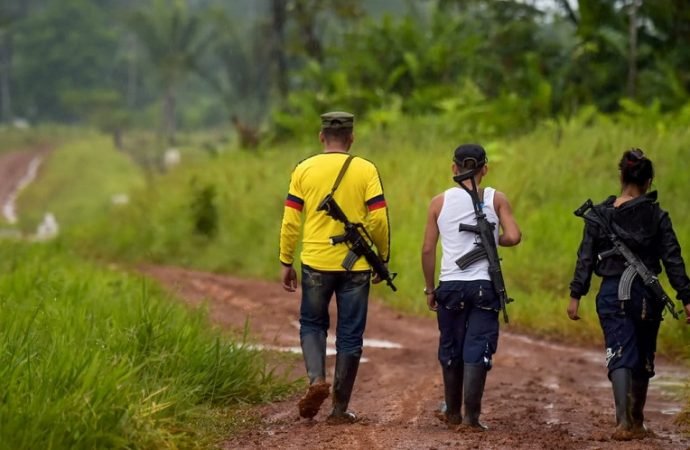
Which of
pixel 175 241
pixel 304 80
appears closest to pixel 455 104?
pixel 175 241

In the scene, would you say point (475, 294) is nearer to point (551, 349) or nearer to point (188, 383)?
point (188, 383)

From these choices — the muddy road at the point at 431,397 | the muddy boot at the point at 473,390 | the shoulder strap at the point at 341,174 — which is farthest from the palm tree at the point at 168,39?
the muddy boot at the point at 473,390

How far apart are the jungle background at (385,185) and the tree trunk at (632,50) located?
0.18 feet

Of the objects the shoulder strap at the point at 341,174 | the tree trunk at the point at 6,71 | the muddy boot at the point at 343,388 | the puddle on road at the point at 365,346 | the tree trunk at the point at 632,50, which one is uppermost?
the tree trunk at the point at 6,71

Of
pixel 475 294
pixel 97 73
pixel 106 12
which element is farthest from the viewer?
pixel 106 12

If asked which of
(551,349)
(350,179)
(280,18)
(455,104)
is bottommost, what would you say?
(551,349)

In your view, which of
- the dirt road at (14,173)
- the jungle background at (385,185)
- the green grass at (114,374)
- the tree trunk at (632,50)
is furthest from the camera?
the dirt road at (14,173)

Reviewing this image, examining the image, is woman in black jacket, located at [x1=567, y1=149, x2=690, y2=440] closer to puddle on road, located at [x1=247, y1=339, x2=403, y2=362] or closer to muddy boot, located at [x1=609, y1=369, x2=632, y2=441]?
muddy boot, located at [x1=609, y1=369, x2=632, y2=441]

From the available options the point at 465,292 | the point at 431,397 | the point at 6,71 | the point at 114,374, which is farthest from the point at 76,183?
the point at 114,374

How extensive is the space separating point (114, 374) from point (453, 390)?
235cm

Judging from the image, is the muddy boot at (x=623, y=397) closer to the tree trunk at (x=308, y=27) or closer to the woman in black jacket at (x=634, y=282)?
the woman in black jacket at (x=634, y=282)

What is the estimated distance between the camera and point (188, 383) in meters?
7.18

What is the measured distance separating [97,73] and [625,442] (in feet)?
293

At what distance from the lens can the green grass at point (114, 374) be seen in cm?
508
